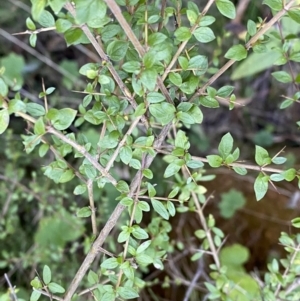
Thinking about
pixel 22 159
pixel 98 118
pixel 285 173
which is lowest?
pixel 22 159

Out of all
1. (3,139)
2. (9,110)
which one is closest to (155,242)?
(9,110)

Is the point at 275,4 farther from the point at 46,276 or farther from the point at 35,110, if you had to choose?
the point at 46,276

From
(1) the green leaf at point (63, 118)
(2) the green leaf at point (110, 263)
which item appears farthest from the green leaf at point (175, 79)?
(2) the green leaf at point (110, 263)

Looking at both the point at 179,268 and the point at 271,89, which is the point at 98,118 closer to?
the point at 179,268

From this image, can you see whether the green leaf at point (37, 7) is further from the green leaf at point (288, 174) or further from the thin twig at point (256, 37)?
the green leaf at point (288, 174)

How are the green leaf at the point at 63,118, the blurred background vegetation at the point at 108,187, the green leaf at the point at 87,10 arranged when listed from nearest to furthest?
the green leaf at the point at 87,10, the green leaf at the point at 63,118, the blurred background vegetation at the point at 108,187

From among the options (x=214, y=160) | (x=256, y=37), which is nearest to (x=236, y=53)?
(x=256, y=37)

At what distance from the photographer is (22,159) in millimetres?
1375

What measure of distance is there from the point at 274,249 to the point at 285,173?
71 cm

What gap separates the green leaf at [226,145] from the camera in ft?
1.93

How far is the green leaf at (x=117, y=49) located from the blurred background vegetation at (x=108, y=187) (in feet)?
1.75

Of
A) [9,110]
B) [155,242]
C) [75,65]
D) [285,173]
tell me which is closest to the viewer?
[9,110]

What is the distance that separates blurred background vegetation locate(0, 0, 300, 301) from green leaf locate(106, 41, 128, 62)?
53cm

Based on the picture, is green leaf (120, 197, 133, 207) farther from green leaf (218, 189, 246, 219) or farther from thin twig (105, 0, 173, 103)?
green leaf (218, 189, 246, 219)
